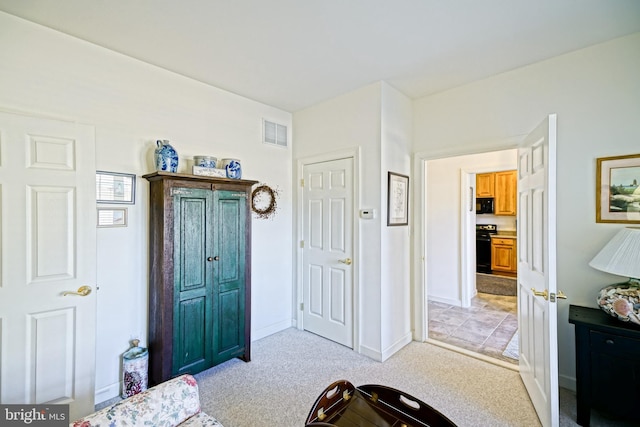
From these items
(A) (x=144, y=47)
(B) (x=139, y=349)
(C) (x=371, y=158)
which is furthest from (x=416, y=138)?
(B) (x=139, y=349)

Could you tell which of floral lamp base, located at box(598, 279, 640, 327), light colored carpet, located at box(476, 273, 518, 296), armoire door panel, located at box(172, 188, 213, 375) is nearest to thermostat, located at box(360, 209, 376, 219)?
armoire door panel, located at box(172, 188, 213, 375)

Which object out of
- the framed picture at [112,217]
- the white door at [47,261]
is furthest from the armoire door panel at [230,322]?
the framed picture at [112,217]

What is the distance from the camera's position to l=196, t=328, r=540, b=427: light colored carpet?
2.11 m

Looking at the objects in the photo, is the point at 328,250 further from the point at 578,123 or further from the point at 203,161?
the point at 578,123

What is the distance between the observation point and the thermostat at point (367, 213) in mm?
3016

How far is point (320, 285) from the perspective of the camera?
354 centimetres

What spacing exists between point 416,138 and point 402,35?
1387 millimetres

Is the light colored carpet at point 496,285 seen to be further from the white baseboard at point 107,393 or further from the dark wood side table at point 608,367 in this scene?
the white baseboard at point 107,393

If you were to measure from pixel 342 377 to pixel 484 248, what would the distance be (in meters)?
5.77

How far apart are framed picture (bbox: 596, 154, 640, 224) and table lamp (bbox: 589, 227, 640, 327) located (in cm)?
31

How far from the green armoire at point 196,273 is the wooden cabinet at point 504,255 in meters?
6.21

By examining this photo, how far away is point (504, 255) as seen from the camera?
6.68m

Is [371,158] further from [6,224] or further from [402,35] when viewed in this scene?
[6,224]

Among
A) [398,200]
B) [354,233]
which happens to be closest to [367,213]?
[354,233]
